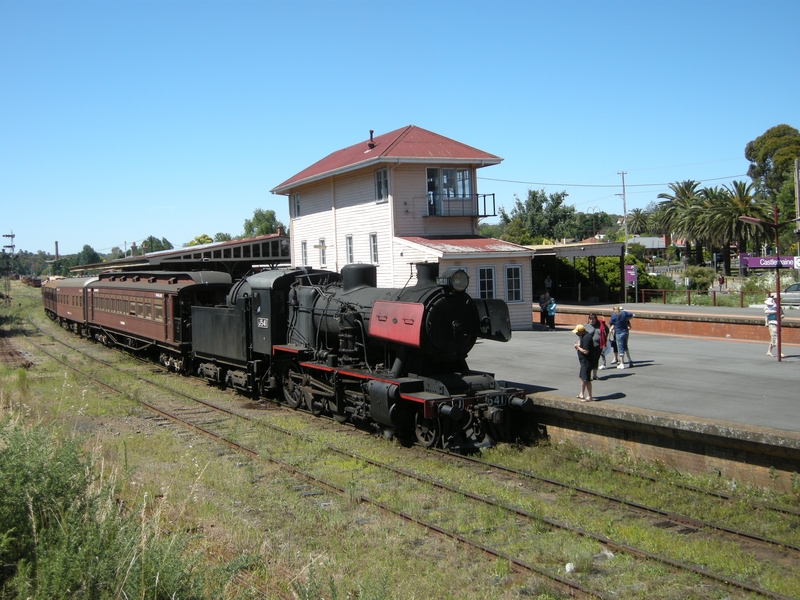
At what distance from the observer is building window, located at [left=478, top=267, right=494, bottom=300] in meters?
23.6

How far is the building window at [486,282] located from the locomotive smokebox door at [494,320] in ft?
40.9

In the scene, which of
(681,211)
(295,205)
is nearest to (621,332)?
(295,205)

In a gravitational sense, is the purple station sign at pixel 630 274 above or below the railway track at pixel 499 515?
above

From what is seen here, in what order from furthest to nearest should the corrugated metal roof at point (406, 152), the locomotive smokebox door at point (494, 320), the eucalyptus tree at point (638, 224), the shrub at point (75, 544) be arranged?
the eucalyptus tree at point (638, 224)
the corrugated metal roof at point (406, 152)
the locomotive smokebox door at point (494, 320)
the shrub at point (75, 544)

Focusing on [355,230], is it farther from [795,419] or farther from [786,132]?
[786,132]

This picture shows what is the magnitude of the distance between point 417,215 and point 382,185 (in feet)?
5.90

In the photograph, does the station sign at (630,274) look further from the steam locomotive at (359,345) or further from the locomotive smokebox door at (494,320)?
the locomotive smokebox door at (494,320)

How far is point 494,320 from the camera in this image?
1102 cm

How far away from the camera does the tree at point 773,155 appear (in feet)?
236

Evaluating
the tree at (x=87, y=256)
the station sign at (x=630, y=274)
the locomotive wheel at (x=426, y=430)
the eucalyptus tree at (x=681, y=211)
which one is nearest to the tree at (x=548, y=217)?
the eucalyptus tree at (x=681, y=211)

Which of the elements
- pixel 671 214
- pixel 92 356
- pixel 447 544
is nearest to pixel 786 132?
pixel 671 214

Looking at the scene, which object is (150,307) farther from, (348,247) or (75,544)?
(75,544)

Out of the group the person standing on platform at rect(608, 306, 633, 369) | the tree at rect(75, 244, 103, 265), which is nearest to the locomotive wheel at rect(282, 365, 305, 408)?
the person standing on platform at rect(608, 306, 633, 369)

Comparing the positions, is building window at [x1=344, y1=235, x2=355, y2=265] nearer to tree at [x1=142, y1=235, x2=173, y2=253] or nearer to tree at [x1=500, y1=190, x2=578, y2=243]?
tree at [x1=500, y1=190, x2=578, y2=243]
